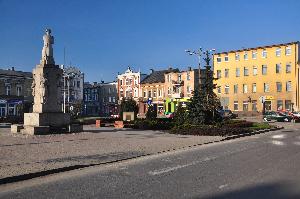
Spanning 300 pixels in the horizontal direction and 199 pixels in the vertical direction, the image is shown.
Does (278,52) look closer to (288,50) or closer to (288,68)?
(288,50)

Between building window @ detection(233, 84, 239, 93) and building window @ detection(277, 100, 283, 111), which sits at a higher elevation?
building window @ detection(233, 84, 239, 93)

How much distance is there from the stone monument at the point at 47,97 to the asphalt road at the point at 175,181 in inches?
492

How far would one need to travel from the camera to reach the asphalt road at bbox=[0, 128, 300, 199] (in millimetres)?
7594

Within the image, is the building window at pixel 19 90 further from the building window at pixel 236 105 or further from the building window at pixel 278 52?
the building window at pixel 278 52

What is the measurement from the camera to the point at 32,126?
22.4 meters

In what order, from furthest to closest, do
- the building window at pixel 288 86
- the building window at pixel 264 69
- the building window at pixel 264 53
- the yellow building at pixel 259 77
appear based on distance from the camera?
1. the building window at pixel 264 69
2. the building window at pixel 264 53
3. the building window at pixel 288 86
4. the yellow building at pixel 259 77

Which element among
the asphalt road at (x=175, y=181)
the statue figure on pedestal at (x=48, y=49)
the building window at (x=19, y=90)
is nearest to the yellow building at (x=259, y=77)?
the building window at (x=19, y=90)

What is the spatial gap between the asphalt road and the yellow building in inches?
2288

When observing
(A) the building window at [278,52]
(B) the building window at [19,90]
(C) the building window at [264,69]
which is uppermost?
(A) the building window at [278,52]

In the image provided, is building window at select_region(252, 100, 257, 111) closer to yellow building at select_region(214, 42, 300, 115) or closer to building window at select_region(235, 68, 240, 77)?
yellow building at select_region(214, 42, 300, 115)

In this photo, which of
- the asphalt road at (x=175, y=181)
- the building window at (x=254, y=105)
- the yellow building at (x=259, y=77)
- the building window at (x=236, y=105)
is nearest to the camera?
the asphalt road at (x=175, y=181)

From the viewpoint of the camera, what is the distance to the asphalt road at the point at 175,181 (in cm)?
759

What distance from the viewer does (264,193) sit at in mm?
7629

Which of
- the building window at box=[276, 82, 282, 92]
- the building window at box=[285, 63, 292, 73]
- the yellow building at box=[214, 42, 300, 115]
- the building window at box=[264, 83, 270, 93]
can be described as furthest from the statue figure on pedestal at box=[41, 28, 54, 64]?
the building window at box=[264, 83, 270, 93]
